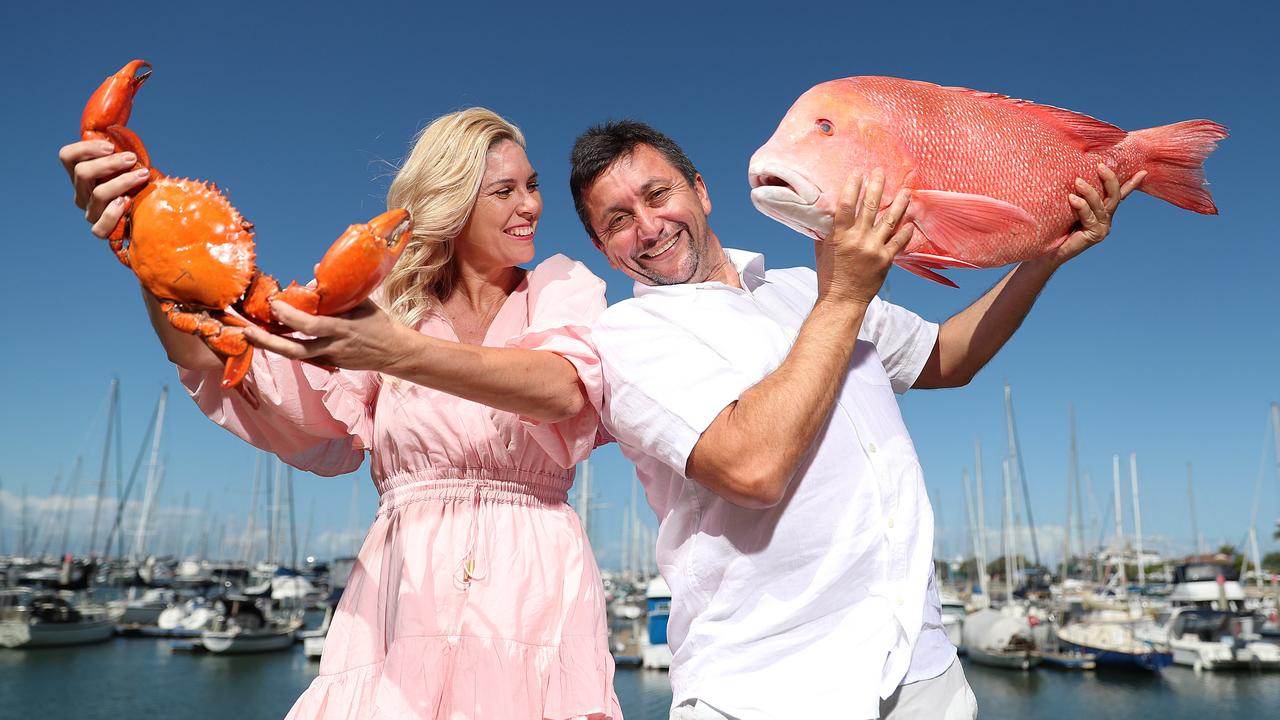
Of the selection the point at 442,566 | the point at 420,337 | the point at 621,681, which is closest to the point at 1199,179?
the point at 420,337

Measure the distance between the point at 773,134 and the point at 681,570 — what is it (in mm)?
1090

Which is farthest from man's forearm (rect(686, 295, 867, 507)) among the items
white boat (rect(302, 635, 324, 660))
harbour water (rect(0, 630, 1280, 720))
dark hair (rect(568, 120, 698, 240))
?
white boat (rect(302, 635, 324, 660))

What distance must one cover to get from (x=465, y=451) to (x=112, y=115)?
1255mm

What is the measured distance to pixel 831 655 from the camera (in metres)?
2.05

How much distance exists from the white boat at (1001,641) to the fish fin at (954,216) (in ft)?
153

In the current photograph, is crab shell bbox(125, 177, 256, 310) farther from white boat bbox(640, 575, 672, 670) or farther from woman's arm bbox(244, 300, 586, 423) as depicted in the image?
white boat bbox(640, 575, 672, 670)

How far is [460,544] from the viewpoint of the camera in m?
2.68

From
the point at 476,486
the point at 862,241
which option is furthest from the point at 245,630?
the point at 862,241

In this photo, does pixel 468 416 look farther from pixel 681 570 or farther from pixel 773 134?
pixel 773 134

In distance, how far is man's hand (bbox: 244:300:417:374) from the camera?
5.71 ft

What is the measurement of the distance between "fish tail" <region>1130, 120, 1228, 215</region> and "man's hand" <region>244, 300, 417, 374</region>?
81.5 inches

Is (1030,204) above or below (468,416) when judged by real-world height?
above

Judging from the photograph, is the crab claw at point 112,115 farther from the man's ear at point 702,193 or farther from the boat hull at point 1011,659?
the boat hull at point 1011,659

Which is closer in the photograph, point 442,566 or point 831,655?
point 831,655
